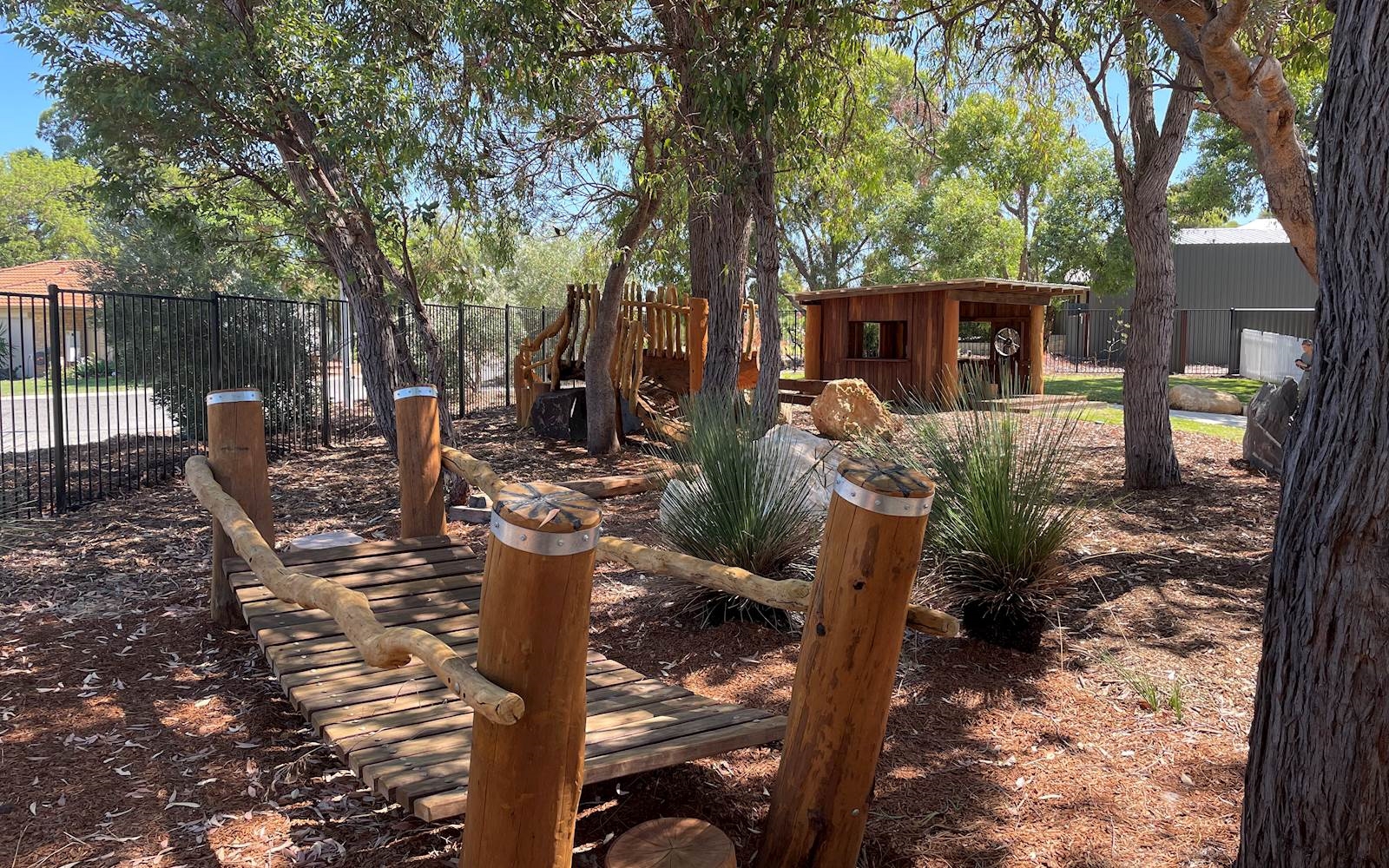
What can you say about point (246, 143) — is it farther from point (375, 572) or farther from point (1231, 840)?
point (1231, 840)

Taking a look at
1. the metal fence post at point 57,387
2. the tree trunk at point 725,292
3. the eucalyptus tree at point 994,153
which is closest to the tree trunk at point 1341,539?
the tree trunk at point 725,292

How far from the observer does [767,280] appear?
26.8 feet

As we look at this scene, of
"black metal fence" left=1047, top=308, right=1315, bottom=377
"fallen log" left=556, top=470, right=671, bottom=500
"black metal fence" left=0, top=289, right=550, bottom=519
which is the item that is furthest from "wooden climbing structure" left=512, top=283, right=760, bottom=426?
"black metal fence" left=1047, top=308, right=1315, bottom=377

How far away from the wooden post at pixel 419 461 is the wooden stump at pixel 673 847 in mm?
3061

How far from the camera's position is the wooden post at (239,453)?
4.58m

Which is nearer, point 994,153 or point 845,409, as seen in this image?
point 845,409

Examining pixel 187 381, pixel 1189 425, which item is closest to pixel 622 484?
pixel 187 381

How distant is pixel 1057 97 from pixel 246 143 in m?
7.98

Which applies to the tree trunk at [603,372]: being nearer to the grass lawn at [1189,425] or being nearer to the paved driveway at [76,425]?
the paved driveway at [76,425]

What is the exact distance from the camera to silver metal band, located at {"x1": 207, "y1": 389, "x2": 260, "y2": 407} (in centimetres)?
455

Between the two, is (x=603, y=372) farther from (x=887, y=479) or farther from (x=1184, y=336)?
(x=1184, y=336)

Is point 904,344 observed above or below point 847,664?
above

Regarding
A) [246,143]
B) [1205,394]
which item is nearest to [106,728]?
[246,143]

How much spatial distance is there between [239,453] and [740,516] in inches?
97.1
